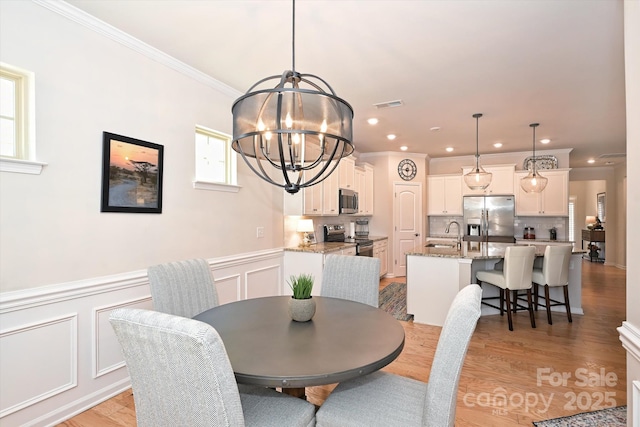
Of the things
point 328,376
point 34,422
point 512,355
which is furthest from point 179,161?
point 512,355

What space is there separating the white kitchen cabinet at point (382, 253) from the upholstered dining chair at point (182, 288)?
4051mm

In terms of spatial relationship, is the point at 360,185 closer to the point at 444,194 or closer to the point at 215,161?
the point at 444,194

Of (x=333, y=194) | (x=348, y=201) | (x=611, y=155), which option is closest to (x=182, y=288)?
(x=333, y=194)

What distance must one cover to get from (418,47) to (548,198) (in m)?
5.27

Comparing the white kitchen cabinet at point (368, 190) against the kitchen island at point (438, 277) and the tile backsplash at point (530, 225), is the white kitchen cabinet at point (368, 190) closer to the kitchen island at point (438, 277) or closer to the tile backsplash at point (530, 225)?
the tile backsplash at point (530, 225)

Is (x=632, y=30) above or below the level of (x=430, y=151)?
below

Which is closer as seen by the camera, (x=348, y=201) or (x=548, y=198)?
(x=348, y=201)

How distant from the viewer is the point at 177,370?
3.43ft

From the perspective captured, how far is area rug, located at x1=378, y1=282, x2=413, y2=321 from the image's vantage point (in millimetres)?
4211

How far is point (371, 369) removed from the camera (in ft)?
4.26

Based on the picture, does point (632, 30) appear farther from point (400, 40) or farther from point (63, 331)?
point (63, 331)

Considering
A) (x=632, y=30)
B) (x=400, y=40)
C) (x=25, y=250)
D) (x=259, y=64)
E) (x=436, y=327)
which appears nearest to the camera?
(x=632, y=30)

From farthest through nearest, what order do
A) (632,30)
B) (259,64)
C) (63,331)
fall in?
(259,64) → (63,331) → (632,30)

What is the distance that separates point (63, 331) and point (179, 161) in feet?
5.01
